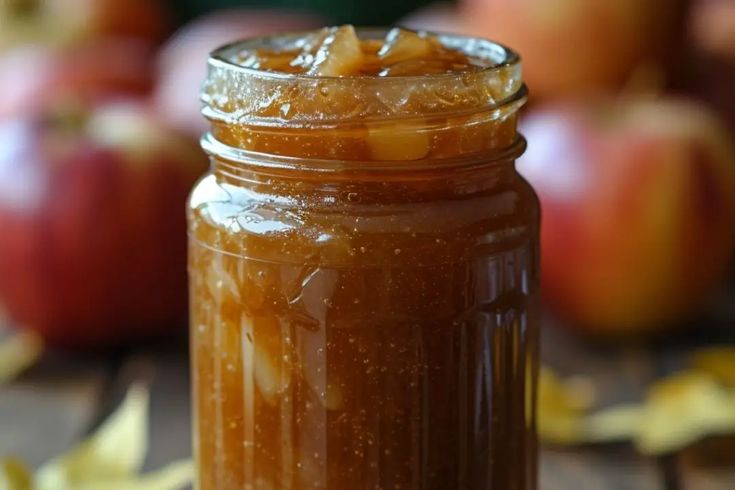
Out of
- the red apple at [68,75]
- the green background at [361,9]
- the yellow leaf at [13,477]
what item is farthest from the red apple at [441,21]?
the yellow leaf at [13,477]

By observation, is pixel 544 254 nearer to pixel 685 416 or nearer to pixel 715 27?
pixel 685 416

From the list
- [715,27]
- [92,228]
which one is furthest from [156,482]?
[715,27]

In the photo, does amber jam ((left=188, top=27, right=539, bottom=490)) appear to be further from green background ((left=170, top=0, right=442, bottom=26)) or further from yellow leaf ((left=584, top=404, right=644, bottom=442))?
green background ((left=170, top=0, right=442, bottom=26))

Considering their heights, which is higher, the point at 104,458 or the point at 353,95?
the point at 353,95

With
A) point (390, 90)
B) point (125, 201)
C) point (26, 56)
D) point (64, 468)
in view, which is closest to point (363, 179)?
point (390, 90)

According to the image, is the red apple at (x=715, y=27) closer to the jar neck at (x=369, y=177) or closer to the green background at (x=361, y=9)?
the green background at (x=361, y=9)

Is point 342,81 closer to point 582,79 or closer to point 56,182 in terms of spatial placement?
point 56,182

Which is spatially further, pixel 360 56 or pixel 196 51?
pixel 196 51
